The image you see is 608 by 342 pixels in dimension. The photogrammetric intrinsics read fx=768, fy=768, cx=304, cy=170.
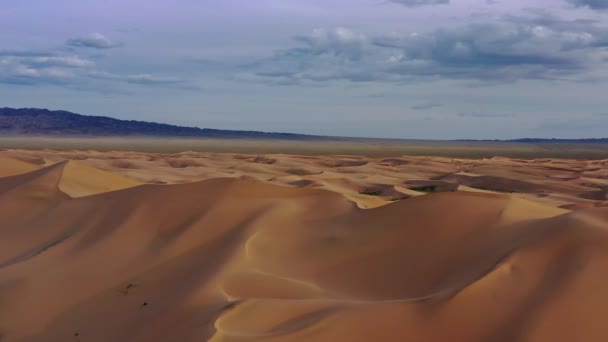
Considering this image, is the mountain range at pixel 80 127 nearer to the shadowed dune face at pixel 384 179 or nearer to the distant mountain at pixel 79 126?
the distant mountain at pixel 79 126

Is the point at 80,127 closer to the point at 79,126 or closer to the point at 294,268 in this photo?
the point at 79,126

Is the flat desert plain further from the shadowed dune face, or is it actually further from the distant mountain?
the distant mountain

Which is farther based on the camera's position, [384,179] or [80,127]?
[80,127]

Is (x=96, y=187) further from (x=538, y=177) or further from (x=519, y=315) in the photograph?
(x=538, y=177)

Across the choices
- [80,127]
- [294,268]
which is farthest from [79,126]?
[294,268]

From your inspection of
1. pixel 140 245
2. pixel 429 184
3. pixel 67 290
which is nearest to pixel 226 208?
pixel 140 245

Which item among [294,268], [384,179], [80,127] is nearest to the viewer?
[294,268]

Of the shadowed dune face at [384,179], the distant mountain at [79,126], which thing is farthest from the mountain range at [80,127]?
the shadowed dune face at [384,179]
